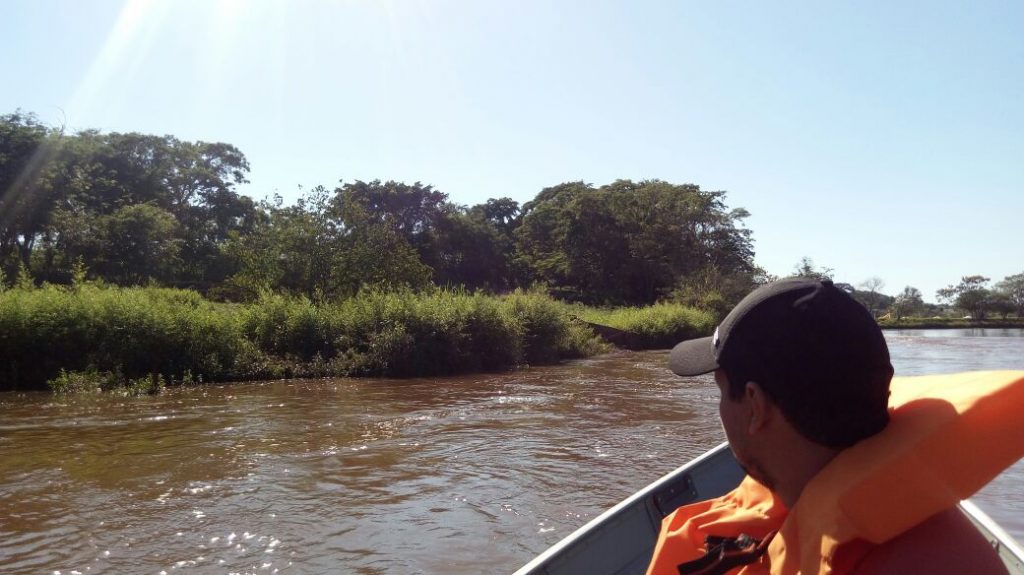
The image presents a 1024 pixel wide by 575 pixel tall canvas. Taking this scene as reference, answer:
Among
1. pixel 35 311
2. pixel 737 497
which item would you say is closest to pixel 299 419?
pixel 35 311

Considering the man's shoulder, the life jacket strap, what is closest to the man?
the man's shoulder

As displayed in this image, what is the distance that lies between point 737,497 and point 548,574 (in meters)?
1.04

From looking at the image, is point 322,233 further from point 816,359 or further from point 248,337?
point 816,359

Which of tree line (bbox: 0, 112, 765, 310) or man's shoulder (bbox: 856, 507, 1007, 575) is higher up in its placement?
tree line (bbox: 0, 112, 765, 310)

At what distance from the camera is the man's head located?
133 cm

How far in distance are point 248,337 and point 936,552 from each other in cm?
1819

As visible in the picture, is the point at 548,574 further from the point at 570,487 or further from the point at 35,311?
the point at 35,311

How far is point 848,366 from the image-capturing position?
4.35ft

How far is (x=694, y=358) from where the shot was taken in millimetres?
1696

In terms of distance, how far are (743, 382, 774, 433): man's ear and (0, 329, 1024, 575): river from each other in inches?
176

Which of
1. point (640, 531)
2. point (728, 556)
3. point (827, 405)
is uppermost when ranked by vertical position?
point (827, 405)

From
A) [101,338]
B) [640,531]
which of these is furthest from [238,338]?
[640,531]

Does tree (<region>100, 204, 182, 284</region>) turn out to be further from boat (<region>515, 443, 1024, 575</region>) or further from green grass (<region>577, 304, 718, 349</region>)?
boat (<region>515, 443, 1024, 575</region>)

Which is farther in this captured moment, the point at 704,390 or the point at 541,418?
the point at 704,390
